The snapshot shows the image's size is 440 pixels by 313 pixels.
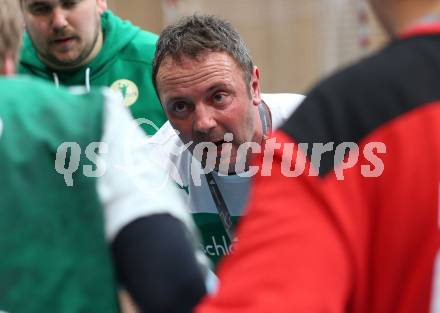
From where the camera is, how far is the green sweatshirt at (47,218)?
73.7 inches

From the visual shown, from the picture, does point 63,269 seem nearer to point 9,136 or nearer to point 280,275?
point 9,136

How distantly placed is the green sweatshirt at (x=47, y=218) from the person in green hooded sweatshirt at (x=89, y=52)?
8.59 feet

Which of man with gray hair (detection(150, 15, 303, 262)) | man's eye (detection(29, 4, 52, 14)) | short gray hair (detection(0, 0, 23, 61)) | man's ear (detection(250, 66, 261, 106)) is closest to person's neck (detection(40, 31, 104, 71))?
man's eye (detection(29, 4, 52, 14))

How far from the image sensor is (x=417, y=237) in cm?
163

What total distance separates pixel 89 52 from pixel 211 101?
1.34 meters

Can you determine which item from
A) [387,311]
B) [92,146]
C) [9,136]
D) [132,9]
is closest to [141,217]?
[92,146]

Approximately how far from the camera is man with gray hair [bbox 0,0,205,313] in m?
1.86

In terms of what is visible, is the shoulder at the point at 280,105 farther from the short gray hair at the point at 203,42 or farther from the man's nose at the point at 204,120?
the man's nose at the point at 204,120

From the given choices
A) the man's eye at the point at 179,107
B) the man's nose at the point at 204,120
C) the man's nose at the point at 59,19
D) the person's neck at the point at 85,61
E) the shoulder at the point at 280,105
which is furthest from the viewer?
the person's neck at the point at 85,61

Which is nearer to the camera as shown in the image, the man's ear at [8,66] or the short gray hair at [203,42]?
the man's ear at [8,66]

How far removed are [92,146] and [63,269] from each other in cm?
24

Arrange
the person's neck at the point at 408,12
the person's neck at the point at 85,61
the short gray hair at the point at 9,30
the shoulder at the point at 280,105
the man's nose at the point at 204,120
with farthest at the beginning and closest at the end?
the person's neck at the point at 85,61
the shoulder at the point at 280,105
the man's nose at the point at 204,120
the short gray hair at the point at 9,30
the person's neck at the point at 408,12

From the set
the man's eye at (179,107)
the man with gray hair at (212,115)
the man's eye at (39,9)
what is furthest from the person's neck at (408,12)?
the man's eye at (39,9)

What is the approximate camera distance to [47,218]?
1881 mm
